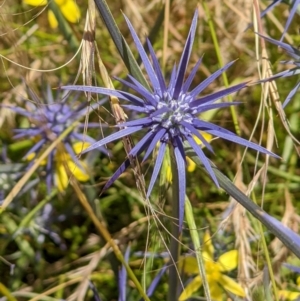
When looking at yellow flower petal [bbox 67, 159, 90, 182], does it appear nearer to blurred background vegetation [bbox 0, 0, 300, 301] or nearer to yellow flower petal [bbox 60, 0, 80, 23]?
blurred background vegetation [bbox 0, 0, 300, 301]

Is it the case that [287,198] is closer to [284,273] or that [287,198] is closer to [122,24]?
[284,273]

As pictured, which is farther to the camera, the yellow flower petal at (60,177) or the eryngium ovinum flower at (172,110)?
the yellow flower petal at (60,177)

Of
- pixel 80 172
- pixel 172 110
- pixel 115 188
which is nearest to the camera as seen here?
pixel 172 110

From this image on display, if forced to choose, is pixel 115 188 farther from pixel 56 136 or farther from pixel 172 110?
pixel 172 110

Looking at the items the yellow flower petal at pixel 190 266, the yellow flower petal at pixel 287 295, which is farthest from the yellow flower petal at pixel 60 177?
the yellow flower petal at pixel 287 295

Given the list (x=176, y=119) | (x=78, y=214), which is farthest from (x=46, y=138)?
(x=176, y=119)

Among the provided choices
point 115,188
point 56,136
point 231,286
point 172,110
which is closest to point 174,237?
point 172,110

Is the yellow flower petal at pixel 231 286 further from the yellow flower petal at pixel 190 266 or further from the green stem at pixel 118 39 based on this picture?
the green stem at pixel 118 39
